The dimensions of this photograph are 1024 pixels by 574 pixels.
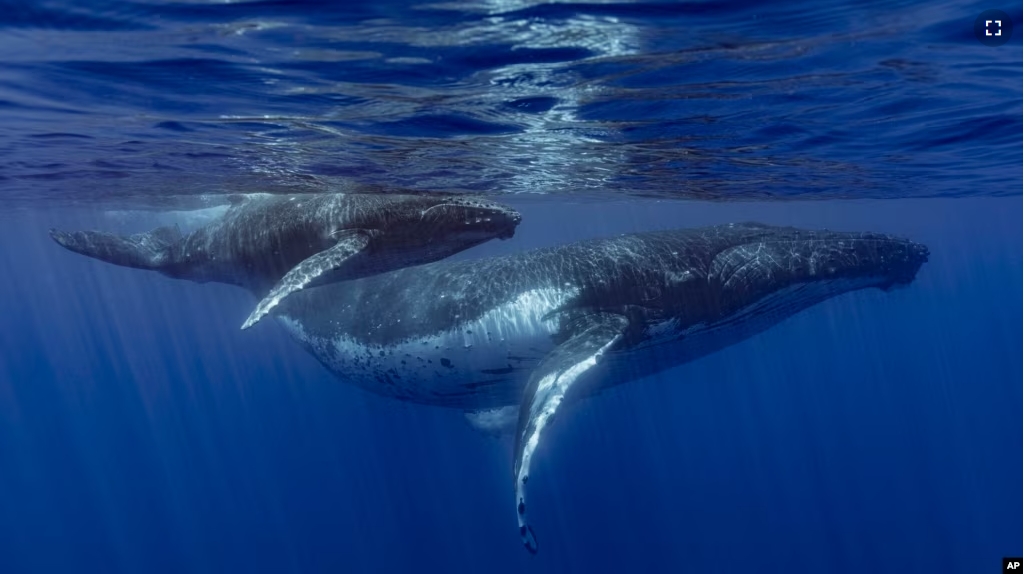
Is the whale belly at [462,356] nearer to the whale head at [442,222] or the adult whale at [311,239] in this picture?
the adult whale at [311,239]

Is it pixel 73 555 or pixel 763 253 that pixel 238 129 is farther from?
pixel 73 555

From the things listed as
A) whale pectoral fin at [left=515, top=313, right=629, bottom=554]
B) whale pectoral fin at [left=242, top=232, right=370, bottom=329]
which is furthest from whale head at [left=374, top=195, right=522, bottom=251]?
whale pectoral fin at [left=515, top=313, right=629, bottom=554]

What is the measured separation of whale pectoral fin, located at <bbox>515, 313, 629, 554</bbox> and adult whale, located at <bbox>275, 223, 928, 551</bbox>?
0.04 meters

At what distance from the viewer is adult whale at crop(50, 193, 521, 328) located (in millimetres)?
10000

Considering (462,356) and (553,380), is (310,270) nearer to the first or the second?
(462,356)

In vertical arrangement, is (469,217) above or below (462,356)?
above

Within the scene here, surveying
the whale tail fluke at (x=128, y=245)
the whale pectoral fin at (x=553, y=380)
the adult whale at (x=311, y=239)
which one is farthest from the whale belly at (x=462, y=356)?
the whale tail fluke at (x=128, y=245)

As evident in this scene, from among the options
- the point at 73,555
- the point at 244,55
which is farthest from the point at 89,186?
the point at 73,555

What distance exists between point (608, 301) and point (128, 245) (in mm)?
9051

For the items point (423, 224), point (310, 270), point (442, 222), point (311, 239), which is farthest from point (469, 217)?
point (311, 239)

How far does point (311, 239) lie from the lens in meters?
10.7

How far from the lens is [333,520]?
84.3 ft

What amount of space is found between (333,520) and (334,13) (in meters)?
22.8

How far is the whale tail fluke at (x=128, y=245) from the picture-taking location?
490 inches
